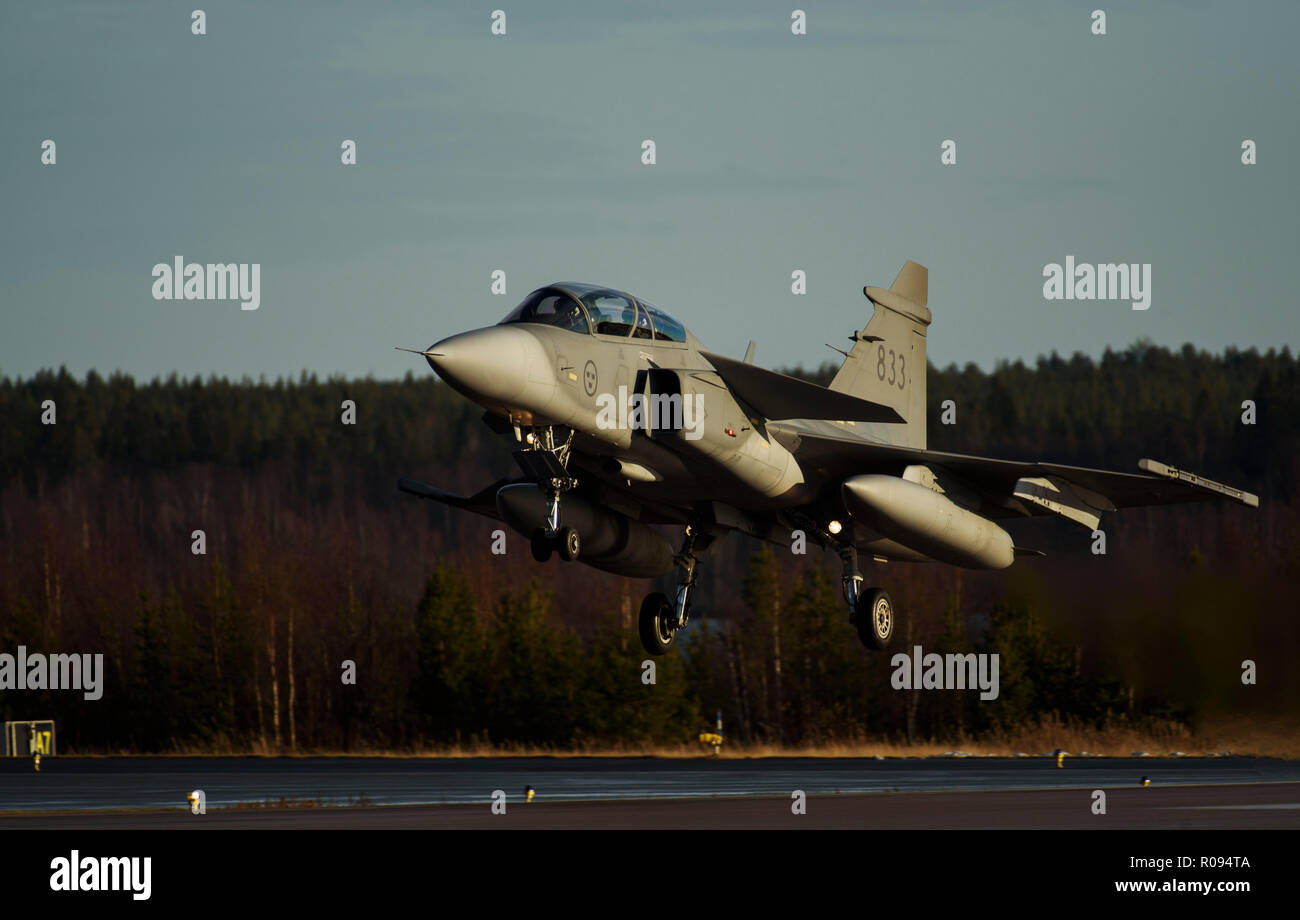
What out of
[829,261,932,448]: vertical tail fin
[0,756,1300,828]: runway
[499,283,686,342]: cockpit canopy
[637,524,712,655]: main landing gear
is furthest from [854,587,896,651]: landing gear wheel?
[499,283,686,342]: cockpit canopy

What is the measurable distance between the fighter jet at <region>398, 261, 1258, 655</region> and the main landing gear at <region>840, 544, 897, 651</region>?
3cm

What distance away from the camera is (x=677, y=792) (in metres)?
26.5

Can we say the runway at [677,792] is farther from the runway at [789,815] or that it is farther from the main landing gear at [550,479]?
the main landing gear at [550,479]

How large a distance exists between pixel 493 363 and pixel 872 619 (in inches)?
275

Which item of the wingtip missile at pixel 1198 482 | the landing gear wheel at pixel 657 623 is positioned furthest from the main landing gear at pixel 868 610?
the wingtip missile at pixel 1198 482

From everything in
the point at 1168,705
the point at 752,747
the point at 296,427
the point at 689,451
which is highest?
the point at 296,427

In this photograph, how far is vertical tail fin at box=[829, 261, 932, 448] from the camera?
71.7ft

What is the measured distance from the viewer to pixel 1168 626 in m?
24.5

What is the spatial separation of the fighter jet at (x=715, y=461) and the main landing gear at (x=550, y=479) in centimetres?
2

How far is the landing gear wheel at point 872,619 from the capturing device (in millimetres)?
19609

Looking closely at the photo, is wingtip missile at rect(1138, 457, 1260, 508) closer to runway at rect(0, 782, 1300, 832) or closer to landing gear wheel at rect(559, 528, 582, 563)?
runway at rect(0, 782, 1300, 832)
